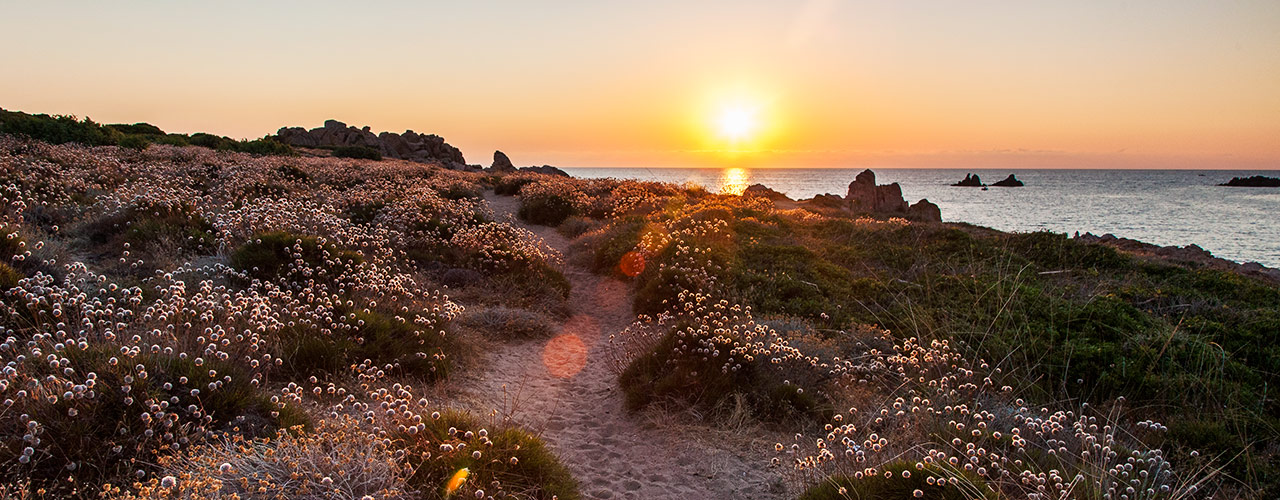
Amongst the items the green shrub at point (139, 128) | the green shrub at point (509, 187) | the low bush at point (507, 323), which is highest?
the green shrub at point (139, 128)

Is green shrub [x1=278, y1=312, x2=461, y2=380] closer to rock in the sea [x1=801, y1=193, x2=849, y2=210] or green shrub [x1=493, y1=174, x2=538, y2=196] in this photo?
green shrub [x1=493, y1=174, x2=538, y2=196]

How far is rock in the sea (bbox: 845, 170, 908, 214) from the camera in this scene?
124 ft

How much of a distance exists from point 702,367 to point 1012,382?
12.5ft

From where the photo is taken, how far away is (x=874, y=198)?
39.2 metres

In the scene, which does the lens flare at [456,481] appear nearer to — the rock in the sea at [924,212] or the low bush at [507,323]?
the low bush at [507,323]

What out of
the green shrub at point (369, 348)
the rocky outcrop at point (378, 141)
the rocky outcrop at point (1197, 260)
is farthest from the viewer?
the rocky outcrop at point (378, 141)

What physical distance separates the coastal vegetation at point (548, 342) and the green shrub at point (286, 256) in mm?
45

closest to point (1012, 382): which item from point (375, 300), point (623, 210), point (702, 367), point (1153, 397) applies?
point (1153, 397)

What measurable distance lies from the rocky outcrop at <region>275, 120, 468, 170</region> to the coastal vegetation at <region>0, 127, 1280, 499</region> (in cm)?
5516

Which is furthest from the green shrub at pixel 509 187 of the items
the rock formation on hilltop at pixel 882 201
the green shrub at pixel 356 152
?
the green shrub at pixel 356 152

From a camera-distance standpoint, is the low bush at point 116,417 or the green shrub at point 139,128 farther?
the green shrub at point 139,128

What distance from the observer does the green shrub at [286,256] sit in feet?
27.8

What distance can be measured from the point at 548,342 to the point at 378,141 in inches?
2689

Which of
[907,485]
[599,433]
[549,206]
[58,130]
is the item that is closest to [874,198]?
[549,206]
